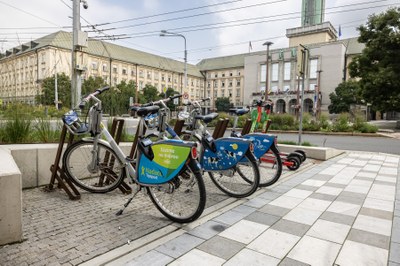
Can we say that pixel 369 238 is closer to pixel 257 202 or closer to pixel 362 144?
pixel 257 202

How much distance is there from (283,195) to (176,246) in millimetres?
2262

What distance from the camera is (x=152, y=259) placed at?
2.25 metres

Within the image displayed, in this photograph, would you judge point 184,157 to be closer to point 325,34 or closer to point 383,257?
point 383,257

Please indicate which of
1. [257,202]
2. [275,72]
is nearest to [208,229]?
[257,202]

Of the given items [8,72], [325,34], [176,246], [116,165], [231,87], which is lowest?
[176,246]

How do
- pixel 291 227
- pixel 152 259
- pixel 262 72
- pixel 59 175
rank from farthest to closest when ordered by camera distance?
pixel 262 72 → pixel 59 175 → pixel 291 227 → pixel 152 259

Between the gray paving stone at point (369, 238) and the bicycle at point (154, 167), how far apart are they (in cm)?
157

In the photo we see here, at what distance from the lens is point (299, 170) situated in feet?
19.9

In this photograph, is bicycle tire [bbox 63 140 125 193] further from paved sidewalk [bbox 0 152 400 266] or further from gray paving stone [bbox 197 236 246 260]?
gray paving stone [bbox 197 236 246 260]

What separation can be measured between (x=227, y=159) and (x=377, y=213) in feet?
6.61

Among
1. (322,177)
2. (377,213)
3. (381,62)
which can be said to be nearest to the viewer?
(377,213)

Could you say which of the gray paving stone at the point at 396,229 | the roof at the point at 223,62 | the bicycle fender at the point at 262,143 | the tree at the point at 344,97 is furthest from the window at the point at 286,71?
the gray paving stone at the point at 396,229

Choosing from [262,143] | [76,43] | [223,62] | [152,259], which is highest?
[223,62]

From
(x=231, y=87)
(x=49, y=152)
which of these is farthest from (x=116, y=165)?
(x=231, y=87)
